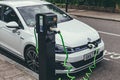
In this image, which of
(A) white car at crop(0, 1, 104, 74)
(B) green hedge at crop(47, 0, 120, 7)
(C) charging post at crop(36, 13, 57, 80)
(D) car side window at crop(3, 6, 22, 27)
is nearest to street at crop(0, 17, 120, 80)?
(A) white car at crop(0, 1, 104, 74)

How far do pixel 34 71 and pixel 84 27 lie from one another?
1591mm

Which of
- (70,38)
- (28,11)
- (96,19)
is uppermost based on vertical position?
(28,11)

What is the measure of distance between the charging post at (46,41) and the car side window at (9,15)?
2921mm

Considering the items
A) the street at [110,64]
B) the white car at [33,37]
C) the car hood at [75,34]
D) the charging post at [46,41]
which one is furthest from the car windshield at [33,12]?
the charging post at [46,41]

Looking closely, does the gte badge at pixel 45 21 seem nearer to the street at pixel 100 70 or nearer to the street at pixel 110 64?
the street at pixel 100 70

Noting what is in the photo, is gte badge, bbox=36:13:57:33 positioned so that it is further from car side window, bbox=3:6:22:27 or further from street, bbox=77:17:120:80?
car side window, bbox=3:6:22:27

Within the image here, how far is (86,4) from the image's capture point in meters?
20.1

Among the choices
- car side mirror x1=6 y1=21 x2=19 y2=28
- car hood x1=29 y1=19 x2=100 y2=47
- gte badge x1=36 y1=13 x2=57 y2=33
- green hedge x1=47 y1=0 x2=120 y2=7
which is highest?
gte badge x1=36 y1=13 x2=57 y2=33

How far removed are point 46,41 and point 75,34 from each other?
2.38 m

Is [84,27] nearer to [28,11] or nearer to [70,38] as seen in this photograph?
[70,38]

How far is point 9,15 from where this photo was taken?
6680 mm

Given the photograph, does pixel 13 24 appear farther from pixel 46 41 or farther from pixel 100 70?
pixel 46 41

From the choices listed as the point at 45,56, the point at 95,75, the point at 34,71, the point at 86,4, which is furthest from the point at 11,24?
the point at 86,4

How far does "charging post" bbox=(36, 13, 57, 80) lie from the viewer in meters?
3.23
